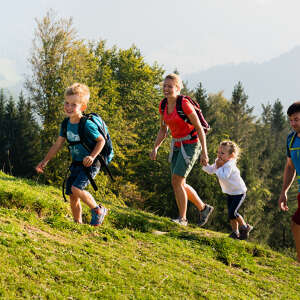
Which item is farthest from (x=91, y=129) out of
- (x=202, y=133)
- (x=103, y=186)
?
(x=103, y=186)

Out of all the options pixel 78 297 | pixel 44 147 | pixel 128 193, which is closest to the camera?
pixel 78 297

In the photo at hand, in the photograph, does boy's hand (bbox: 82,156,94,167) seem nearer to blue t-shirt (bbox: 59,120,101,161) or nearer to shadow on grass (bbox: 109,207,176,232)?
blue t-shirt (bbox: 59,120,101,161)

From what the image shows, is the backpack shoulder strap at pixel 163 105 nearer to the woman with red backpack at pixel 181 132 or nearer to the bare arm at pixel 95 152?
the woman with red backpack at pixel 181 132

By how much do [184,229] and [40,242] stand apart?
12.5 ft

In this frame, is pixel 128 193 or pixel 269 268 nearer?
pixel 269 268

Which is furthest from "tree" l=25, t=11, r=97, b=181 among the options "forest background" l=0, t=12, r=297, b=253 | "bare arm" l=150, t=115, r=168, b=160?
"bare arm" l=150, t=115, r=168, b=160

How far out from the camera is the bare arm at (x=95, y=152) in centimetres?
536

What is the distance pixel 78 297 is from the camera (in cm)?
381

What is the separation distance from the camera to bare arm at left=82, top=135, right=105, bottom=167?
536 centimetres

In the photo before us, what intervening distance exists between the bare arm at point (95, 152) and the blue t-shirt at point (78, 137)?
0.08 m

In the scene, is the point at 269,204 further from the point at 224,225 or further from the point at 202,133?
the point at 202,133

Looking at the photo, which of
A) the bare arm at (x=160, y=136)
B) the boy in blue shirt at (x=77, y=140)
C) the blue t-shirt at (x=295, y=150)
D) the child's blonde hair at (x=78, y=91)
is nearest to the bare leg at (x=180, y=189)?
the bare arm at (x=160, y=136)

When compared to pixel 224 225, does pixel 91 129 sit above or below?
above

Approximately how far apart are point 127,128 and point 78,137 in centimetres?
2479
